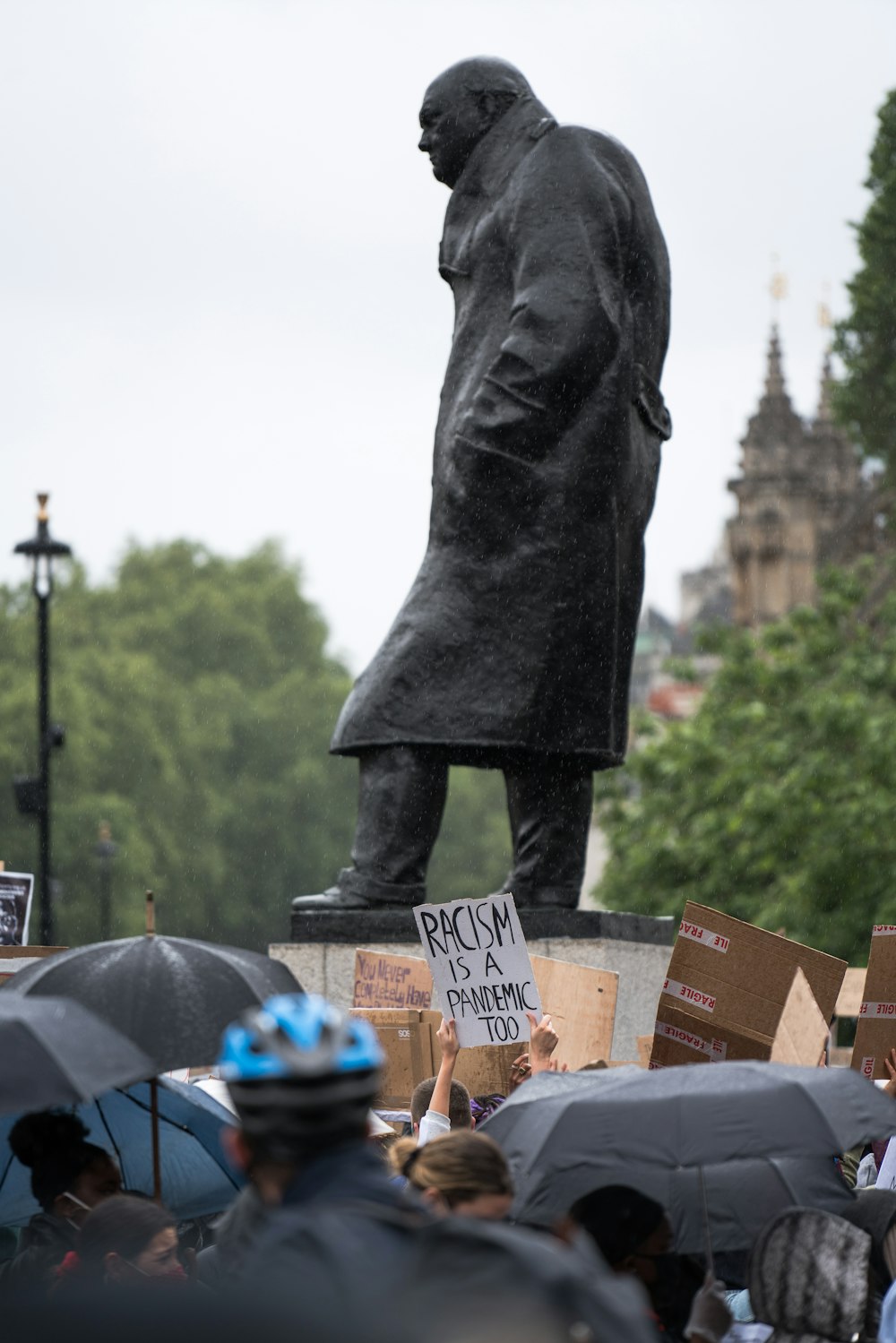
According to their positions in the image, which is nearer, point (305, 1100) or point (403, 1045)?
point (305, 1100)

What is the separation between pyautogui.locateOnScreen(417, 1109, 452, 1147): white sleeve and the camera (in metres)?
6.58

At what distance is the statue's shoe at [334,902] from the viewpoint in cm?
1009

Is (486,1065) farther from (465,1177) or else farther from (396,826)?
(465,1177)

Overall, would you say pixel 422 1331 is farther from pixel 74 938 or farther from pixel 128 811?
pixel 128 811

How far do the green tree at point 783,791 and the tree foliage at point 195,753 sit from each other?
14.7 metres

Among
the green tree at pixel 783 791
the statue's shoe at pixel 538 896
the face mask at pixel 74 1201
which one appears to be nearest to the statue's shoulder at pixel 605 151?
the statue's shoe at pixel 538 896

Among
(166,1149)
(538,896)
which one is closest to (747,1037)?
(166,1149)

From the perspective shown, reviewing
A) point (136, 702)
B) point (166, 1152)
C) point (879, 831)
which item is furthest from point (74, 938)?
point (166, 1152)

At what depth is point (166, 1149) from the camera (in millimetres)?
6383

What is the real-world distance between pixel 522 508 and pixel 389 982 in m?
1.95

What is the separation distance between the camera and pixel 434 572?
34.1ft

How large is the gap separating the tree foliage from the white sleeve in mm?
39994

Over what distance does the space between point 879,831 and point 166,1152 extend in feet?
77.2

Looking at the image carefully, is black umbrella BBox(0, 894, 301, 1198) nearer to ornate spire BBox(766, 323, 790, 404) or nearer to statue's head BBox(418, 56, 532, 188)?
statue's head BBox(418, 56, 532, 188)
